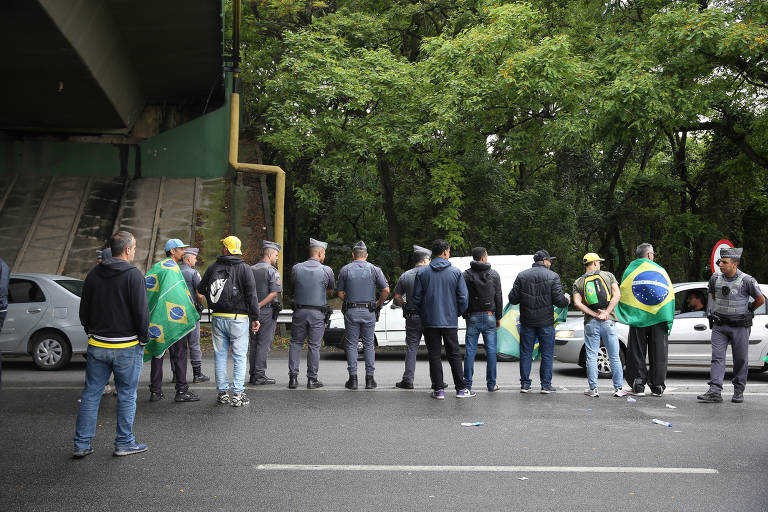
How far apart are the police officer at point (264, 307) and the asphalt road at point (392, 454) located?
74 centimetres

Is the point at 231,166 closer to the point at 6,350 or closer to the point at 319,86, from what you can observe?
the point at 319,86

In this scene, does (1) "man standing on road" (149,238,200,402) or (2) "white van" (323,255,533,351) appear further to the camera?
(2) "white van" (323,255,533,351)

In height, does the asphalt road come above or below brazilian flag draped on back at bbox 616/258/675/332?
below

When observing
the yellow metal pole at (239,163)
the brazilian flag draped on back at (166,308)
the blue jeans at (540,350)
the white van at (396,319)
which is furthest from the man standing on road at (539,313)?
the yellow metal pole at (239,163)

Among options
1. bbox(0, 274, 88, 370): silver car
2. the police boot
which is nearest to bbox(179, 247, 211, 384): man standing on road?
the police boot

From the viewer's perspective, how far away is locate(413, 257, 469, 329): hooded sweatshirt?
903 cm

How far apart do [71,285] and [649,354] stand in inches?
364

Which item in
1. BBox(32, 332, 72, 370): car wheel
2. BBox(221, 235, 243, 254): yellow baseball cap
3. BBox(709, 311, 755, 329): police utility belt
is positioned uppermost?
BBox(221, 235, 243, 254): yellow baseball cap

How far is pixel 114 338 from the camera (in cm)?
592

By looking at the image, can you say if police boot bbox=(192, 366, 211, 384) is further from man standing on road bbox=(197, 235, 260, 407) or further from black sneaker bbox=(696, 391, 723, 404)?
black sneaker bbox=(696, 391, 723, 404)

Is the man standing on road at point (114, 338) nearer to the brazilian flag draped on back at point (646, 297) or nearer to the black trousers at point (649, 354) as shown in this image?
the brazilian flag draped on back at point (646, 297)

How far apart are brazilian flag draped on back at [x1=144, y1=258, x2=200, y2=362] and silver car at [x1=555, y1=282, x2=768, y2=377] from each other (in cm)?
620

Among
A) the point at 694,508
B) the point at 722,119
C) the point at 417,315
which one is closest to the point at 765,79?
the point at 722,119

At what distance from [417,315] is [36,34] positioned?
9.04 metres
